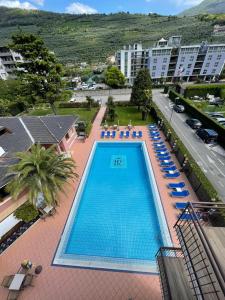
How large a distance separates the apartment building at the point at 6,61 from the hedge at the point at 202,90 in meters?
60.5

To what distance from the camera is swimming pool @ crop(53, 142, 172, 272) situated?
1069cm

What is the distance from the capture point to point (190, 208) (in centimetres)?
487

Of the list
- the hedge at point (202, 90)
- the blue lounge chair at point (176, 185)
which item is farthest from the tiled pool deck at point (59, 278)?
the hedge at point (202, 90)

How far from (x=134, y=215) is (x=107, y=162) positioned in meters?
8.35

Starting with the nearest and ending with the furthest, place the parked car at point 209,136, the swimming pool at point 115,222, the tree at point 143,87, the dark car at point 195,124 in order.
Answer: the swimming pool at point 115,222 → the parked car at point 209,136 → the dark car at point 195,124 → the tree at point 143,87

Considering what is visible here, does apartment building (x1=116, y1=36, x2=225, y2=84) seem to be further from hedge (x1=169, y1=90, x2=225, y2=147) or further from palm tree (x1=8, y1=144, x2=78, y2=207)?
palm tree (x1=8, y1=144, x2=78, y2=207)

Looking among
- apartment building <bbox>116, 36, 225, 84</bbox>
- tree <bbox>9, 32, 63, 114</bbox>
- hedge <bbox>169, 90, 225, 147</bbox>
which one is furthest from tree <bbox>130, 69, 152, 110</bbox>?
apartment building <bbox>116, 36, 225, 84</bbox>

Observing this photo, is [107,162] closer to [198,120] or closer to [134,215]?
[134,215]

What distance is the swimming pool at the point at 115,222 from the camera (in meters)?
10.7

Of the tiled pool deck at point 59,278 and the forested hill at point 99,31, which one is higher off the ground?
the forested hill at point 99,31

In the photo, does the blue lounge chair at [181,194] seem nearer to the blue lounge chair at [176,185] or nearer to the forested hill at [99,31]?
the blue lounge chair at [176,185]

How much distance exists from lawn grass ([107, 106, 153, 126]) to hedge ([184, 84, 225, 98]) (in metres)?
15.4

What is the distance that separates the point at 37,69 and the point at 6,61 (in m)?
53.1

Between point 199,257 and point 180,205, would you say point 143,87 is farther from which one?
point 199,257
